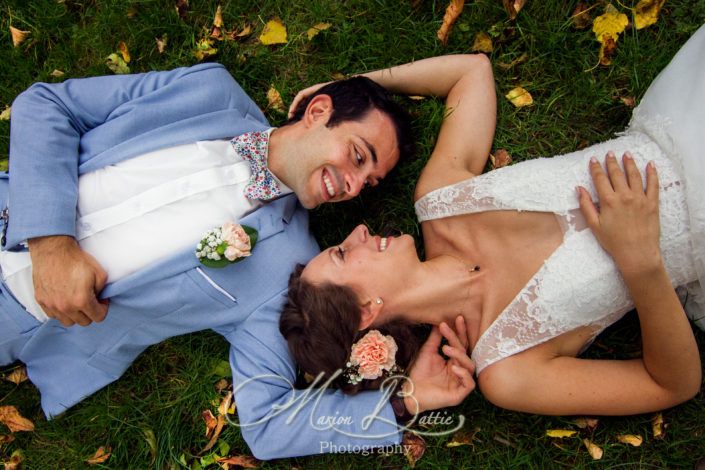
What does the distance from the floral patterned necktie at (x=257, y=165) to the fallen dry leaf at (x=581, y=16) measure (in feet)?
8.24

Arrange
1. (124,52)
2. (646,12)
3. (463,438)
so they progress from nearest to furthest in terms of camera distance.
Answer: (463,438)
(646,12)
(124,52)

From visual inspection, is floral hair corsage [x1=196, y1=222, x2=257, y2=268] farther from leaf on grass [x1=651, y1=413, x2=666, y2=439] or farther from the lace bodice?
leaf on grass [x1=651, y1=413, x2=666, y2=439]

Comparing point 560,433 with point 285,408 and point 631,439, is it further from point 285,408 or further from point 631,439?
point 285,408

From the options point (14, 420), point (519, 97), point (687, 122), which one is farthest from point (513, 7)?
point (14, 420)

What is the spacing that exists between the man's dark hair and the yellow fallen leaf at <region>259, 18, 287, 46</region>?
0.89 m

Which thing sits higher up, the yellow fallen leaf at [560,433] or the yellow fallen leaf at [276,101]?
the yellow fallen leaf at [276,101]

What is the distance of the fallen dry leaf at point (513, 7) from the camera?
4156 mm

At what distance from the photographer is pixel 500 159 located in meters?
4.21

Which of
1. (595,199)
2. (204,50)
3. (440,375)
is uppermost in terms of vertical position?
(204,50)

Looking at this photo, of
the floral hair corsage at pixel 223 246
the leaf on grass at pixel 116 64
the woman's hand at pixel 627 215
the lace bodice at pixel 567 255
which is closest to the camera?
the woman's hand at pixel 627 215

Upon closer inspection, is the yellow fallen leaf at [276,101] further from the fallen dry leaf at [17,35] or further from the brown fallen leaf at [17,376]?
the brown fallen leaf at [17,376]

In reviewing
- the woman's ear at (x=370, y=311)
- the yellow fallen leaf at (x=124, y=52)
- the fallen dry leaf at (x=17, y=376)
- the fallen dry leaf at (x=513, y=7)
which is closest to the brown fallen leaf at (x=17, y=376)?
the fallen dry leaf at (x=17, y=376)

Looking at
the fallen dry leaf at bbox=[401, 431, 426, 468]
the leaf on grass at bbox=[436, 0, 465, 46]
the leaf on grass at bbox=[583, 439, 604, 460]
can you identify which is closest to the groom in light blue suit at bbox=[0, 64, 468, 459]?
the fallen dry leaf at bbox=[401, 431, 426, 468]

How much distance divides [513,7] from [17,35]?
4.15 meters
